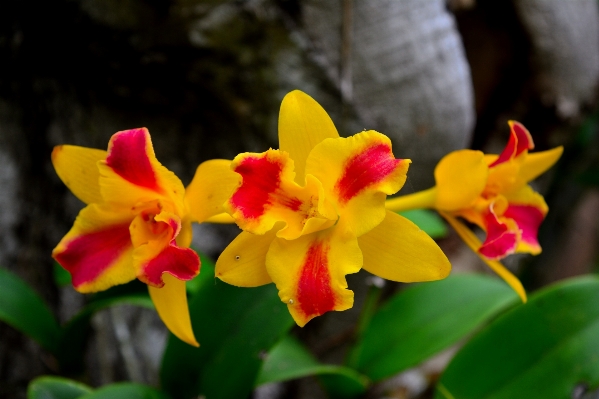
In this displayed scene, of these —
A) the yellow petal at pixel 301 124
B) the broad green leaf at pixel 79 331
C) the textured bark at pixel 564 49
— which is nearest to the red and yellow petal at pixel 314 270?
the yellow petal at pixel 301 124

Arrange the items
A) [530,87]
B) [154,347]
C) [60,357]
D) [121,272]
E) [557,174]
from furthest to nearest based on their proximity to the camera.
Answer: [557,174] < [530,87] < [154,347] < [60,357] < [121,272]

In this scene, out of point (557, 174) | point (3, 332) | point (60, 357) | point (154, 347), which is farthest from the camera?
point (557, 174)

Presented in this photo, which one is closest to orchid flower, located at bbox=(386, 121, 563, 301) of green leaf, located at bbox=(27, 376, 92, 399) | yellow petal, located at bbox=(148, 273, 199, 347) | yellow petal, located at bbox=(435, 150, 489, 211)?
yellow petal, located at bbox=(435, 150, 489, 211)

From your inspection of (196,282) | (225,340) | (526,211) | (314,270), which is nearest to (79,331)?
(196,282)

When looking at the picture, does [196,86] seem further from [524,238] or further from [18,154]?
[524,238]

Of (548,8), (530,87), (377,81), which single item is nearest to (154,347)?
(377,81)

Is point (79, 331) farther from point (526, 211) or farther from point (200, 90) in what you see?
point (526, 211)
